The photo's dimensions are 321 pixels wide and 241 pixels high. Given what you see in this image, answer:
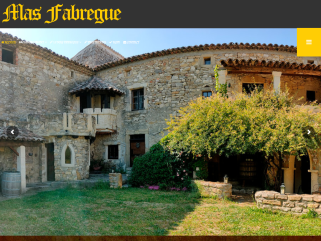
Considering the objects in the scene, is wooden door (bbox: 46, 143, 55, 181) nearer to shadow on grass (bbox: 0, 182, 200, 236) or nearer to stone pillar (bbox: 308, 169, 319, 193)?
shadow on grass (bbox: 0, 182, 200, 236)

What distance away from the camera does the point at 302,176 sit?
33.5ft

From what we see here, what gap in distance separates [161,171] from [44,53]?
891 cm

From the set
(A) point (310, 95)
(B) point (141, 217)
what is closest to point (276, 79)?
(A) point (310, 95)

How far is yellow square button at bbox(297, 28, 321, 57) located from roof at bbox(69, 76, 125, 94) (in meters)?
11.1

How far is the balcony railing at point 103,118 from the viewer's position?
49.7 ft

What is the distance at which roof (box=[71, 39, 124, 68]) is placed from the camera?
18386 mm

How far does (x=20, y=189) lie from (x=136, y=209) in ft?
16.7

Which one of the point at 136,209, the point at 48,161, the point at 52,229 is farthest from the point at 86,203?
the point at 48,161

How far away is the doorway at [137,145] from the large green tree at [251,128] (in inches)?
219

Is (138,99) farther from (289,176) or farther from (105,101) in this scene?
(289,176)

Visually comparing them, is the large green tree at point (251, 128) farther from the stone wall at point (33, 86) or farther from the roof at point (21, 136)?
the stone wall at point (33, 86)

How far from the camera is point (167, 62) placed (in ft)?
48.1

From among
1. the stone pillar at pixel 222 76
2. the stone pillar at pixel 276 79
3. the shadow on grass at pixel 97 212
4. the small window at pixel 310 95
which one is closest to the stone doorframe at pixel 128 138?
the shadow on grass at pixel 97 212

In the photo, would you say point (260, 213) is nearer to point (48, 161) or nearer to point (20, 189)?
point (20, 189)
